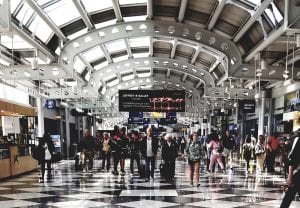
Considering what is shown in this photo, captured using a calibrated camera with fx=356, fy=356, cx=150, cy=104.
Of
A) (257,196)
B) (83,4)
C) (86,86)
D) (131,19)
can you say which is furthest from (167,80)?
(257,196)

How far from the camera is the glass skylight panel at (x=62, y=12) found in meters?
11.4

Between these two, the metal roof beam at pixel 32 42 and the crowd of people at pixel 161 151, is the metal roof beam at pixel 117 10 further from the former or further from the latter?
the crowd of people at pixel 161 151

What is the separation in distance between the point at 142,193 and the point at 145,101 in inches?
392

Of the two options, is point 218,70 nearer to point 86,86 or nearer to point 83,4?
point 86,86

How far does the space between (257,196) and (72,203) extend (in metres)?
4.04

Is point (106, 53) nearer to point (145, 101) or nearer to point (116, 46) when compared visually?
point (116, 46)

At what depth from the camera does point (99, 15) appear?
12.9 m

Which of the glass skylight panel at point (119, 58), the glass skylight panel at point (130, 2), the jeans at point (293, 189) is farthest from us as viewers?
the glass skylight panel at point (119, 58)

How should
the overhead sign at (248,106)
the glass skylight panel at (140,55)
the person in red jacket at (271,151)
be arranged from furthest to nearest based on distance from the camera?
the glass skylight panel at (140,55) < the overhead sign at (248,106) < the person in red jacket at (271,151)

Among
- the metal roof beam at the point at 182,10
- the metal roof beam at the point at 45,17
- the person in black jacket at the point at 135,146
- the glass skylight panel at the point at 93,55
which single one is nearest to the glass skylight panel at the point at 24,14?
the metal roof beam at the point at 45,17

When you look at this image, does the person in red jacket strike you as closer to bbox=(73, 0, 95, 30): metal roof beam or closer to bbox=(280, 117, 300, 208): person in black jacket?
bbox=(73, 0, 95, 30): metal roof beam

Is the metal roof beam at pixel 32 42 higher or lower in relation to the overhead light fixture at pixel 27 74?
higher

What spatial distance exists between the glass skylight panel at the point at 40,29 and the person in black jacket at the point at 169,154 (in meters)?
5.87

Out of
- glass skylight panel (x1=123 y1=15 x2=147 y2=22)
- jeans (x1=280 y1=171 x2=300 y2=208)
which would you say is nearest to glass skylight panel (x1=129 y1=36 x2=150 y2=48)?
glass skylight panel (x1=123 y1=15 x2=147 y2=22)
